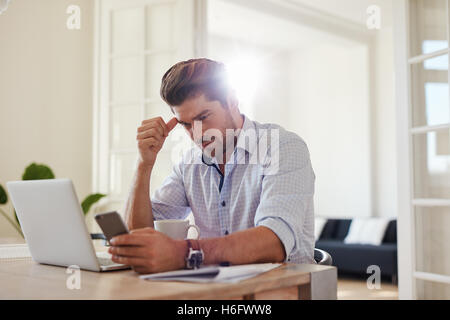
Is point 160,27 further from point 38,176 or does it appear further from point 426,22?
point 426,22

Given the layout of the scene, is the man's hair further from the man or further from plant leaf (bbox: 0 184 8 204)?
plant leaf (bbox: 0 184 8 204)

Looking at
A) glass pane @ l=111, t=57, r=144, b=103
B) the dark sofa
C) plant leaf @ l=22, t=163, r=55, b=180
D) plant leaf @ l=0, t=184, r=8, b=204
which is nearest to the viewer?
plant leaf @ l=22, t=163, r=55, b=180

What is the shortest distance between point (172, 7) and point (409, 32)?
4.74 ft

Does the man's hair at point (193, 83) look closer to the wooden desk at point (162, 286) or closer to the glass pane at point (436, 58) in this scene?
the wooden desk at point (162, 286)

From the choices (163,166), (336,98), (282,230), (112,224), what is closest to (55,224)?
(112,224)

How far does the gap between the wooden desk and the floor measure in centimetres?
362

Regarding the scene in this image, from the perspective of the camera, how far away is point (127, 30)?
142 inches

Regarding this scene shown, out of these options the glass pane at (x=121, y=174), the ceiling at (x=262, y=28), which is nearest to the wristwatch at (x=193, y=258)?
the glass pane at (x=121, y=174)

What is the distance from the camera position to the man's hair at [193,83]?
1.54 metres

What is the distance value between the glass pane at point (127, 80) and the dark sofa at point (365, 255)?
10.3 feet

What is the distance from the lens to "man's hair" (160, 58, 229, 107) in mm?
1535

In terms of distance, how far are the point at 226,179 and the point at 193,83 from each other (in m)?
0.31

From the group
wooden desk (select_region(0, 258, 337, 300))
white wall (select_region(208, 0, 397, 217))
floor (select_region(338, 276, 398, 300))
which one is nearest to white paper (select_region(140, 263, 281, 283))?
wooden desk (select_region(0, 258, 337, 300))
